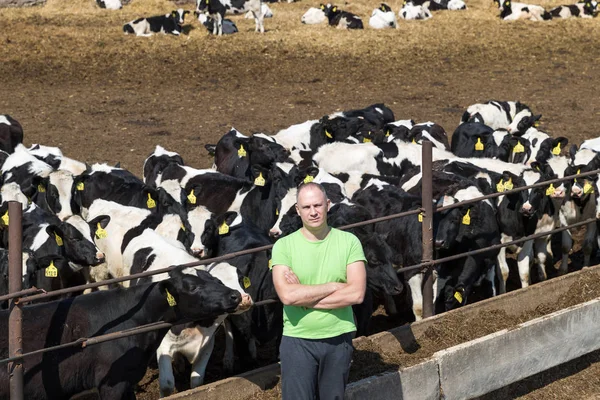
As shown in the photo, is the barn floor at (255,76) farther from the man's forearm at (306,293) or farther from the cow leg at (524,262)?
the man's forearm at (306,293)

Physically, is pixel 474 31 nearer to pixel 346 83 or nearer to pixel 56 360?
pixel 346 83

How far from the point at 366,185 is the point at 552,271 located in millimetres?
2360

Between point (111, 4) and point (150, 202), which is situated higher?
point (111, 4)

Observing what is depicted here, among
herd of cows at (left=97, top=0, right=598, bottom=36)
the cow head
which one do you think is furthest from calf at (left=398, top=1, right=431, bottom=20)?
the cow head

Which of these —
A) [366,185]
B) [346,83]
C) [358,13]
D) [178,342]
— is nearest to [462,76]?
[346,83]

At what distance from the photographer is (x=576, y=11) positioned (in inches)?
1090

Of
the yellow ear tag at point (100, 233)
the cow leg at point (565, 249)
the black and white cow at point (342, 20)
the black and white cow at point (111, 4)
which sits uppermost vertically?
the black and white cow at point (111, 4)

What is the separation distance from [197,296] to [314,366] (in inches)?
61.7

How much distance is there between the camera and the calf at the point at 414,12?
27297mm

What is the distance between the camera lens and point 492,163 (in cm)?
1094

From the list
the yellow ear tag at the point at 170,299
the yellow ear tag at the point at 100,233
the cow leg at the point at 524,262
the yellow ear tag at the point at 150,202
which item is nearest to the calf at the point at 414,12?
the cow leg at the point at 524,262

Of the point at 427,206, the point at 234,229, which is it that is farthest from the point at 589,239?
the point at 234,229

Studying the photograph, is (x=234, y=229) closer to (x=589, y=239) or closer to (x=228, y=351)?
(x=228, y=351)

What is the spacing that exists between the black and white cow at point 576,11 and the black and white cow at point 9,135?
18.4 metres
